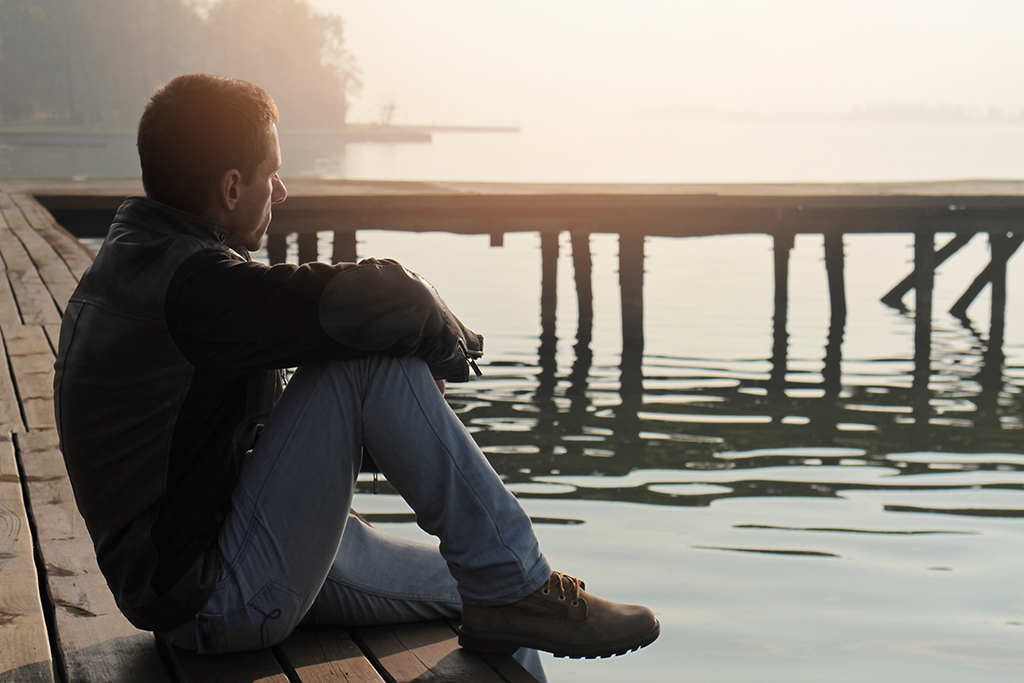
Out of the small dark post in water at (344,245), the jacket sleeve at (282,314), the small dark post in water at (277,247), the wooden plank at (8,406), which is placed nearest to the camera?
the jacket sleeve at (282,314)

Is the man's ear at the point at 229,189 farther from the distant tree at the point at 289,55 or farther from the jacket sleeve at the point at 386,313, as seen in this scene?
the distant tree at the point at 289,55

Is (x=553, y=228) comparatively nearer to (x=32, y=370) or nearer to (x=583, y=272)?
(x=583, y=272)

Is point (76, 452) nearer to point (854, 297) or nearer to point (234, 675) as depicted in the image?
point (234, 675)

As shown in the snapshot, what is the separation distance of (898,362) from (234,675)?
9.53 m

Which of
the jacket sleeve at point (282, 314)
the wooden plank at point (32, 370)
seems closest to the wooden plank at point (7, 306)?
the wooden plank at point (32, 370)

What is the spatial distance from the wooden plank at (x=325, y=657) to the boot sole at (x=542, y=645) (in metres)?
0.20

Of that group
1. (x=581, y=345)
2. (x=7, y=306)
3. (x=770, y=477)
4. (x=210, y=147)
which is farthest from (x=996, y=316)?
(x=210, y=147)

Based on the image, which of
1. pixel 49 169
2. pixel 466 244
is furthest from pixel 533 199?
pixel 49 169

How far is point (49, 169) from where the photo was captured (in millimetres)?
33688

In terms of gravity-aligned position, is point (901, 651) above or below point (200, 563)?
below

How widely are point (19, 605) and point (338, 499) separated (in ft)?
2.73

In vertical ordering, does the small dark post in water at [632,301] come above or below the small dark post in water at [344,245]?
below

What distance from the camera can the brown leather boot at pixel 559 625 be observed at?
1.96m

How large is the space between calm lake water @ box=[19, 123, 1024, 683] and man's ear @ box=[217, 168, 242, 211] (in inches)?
109
